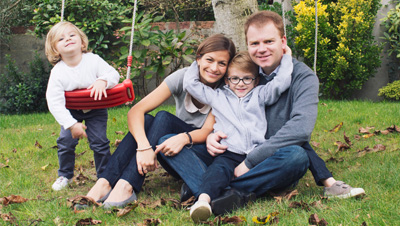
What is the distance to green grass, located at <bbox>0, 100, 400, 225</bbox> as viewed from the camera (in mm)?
2221

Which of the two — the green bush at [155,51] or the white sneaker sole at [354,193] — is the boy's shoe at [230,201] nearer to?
the white sneaker sole at [354,193]

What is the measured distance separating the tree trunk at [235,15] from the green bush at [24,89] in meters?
4.64

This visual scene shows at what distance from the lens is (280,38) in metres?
2.66

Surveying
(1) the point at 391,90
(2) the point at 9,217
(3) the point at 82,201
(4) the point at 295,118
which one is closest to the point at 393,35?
(1) the point at 391,90

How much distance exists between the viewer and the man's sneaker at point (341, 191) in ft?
7.75

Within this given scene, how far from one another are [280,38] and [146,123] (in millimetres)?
1062

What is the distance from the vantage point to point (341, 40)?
666 cm

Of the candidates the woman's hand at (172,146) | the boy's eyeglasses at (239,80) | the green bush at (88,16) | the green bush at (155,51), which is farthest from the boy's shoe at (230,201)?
the green bush at (88,16)

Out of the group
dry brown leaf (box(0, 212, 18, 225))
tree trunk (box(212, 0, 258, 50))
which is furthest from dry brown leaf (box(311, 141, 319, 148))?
dry brown leaf (box(0, 212, 18, 225))

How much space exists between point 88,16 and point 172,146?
17.0 ft

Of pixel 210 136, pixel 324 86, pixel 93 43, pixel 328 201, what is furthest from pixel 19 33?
pixel 328 201

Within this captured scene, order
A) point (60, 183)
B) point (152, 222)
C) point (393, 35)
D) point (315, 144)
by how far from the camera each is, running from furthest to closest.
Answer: point (393, 35), point (315, 144), point (60, 183), point (152, 222)

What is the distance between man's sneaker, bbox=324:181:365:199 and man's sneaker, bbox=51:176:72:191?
1874 millimetres

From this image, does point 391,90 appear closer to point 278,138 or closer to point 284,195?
point 284,195
